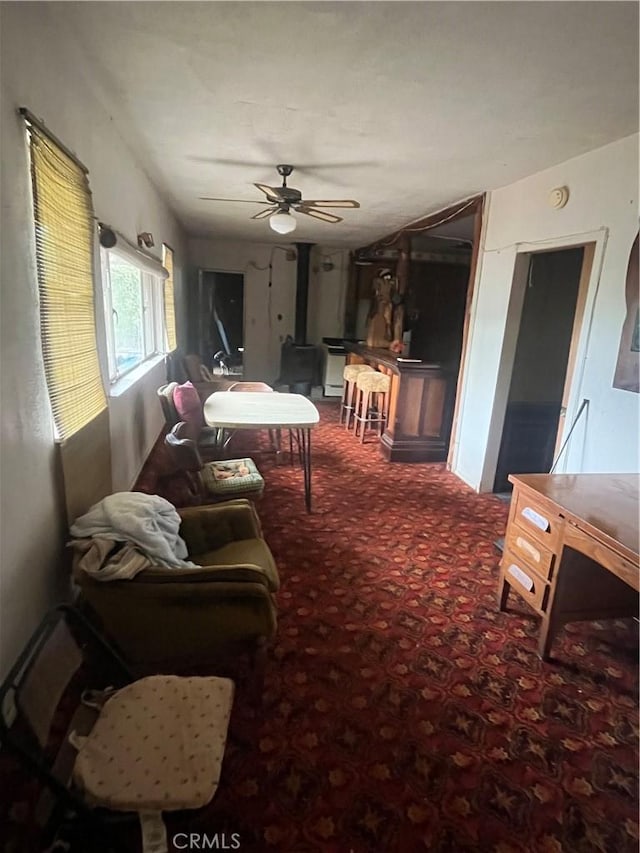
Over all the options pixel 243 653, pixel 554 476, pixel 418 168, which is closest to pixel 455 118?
pixel 418 168

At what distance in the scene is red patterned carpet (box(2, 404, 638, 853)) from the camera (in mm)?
1284

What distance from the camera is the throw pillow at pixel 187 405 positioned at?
308 cm

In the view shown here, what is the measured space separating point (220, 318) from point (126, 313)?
5429 millimetres

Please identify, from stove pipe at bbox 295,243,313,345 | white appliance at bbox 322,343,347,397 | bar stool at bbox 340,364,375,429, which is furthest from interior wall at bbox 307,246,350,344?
bar stool at bbox 340,364,375,429

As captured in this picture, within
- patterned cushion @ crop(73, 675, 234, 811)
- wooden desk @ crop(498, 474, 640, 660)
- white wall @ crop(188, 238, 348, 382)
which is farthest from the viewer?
white wall @ crop(188, 238, 348, 382)

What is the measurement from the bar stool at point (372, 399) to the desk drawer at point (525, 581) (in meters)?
2.77

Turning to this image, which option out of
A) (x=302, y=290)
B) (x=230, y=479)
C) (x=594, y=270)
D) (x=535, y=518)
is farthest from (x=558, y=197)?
(x=302, y=290)

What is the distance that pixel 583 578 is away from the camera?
1856 mm

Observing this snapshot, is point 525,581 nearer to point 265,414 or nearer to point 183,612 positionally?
point 183,612

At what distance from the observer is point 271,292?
7.59 meters

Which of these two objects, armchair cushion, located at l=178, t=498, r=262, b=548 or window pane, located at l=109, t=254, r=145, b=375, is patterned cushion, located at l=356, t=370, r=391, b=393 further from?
armchair cushion, located at l=178, t=498, r=262, b=548

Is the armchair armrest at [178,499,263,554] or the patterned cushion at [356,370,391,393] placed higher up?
the patterned cushion at [356,370,391,393]

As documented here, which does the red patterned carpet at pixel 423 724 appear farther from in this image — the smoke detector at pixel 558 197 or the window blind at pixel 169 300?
the window blind at pixel 169 300

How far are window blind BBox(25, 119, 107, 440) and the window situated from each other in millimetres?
758
